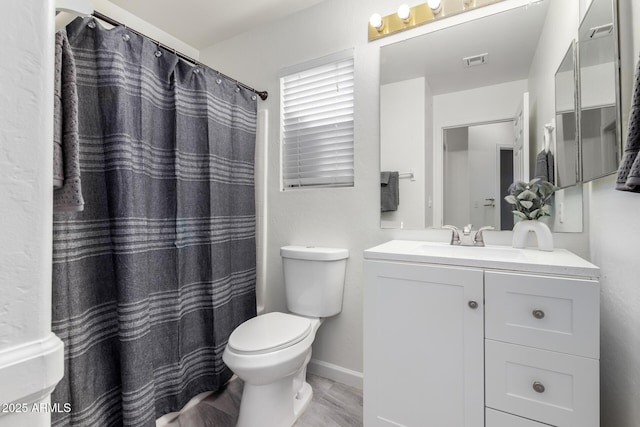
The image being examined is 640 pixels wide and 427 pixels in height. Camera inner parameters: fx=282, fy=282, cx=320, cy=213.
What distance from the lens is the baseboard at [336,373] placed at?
67.6 inches

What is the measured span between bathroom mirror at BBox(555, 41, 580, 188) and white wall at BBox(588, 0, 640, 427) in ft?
0.47

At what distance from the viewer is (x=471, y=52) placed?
147 centimetres

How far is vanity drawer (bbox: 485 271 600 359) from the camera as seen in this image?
2.88 feet

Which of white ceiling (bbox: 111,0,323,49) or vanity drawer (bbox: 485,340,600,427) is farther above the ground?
white ceiling (bbox: 111,0,323,49)

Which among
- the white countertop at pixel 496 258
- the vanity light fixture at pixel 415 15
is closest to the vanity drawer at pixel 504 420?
the white countertop at pixel 496 258

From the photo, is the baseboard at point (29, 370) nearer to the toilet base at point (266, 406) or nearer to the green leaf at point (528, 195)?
the toilet base at point (266, 406)

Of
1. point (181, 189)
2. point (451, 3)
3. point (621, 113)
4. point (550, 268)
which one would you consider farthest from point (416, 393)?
point (451, 3)

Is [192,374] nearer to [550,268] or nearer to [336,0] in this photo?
[550,268]

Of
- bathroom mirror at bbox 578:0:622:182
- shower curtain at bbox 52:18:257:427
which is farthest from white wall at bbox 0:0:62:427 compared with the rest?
bathroom mirror at bbox 578:0:622:182

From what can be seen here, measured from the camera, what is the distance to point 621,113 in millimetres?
891

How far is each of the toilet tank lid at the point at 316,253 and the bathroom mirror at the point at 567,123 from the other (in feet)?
3.65

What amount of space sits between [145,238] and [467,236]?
1.54 meters

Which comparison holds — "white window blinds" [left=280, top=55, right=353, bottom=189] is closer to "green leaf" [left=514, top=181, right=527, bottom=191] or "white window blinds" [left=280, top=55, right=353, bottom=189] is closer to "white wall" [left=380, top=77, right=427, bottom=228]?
"white wall" [left=380, top=77, right=427, bottom=228]

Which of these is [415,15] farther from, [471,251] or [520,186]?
[471,251]
